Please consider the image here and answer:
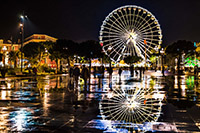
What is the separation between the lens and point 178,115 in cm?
878

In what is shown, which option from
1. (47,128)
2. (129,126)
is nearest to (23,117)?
(47,128)

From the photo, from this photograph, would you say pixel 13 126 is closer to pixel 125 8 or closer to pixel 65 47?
pixel 125 8

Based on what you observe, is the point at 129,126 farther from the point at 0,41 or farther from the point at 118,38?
the point at 0,41

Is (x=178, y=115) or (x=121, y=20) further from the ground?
(x=121, y=20)

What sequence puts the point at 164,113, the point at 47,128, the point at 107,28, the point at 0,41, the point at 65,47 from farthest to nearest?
1. the point at 0,41
2. the point at 65,47
3. the point at 107,28
4. the point at 164,113
5. the point at 47,128

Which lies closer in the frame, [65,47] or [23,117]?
[23,117]

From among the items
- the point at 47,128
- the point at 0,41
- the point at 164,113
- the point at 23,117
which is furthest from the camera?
the point at 0,41

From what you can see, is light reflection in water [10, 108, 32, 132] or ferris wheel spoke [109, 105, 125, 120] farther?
ferris wheel spoke [109, 105, 125, 120]

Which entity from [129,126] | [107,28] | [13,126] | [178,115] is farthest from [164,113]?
[107,28]

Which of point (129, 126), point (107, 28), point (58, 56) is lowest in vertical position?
point (129, 126)

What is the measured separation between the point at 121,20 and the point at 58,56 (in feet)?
65.8

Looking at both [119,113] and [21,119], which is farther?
[119,113]

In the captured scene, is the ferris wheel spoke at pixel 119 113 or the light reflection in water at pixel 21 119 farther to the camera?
the ferris wheel spoke at pixel 119 113

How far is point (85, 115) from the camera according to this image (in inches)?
345
